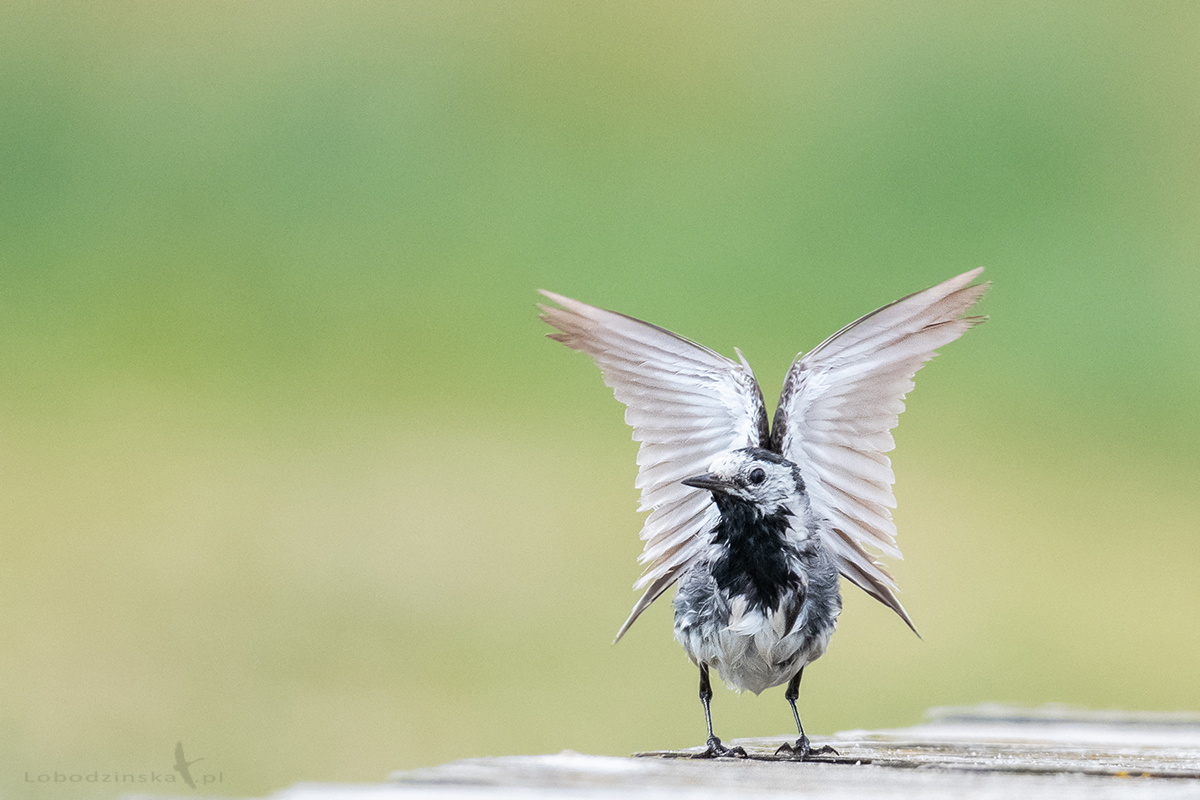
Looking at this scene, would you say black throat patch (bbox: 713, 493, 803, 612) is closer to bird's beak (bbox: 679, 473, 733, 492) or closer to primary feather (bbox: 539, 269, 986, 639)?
bird's beak (bbox: 679, 473, 733, 492)

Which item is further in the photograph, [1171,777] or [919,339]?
[919,339]

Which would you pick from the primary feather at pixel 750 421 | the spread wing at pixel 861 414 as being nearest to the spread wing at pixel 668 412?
the primary feather at pixel 750 421

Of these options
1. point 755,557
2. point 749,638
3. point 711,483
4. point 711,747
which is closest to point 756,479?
point 711,483

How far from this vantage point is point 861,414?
431 cm

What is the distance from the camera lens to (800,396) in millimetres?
4258

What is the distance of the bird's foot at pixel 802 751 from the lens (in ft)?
12.8

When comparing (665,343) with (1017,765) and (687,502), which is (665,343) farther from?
(1017,765)

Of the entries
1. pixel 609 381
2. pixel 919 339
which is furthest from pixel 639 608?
Result: pixel 919 339

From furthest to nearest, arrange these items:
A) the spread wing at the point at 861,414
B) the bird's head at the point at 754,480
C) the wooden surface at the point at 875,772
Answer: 1. the spread wing at the point at 861,414
2. the bird's head at the point at 754,480
3. the wooden surface at the point at 875,772

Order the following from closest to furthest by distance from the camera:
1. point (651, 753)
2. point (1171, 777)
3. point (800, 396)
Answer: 1. point (1171, 777)
2. point (651, 753)
3. point (800, 396)

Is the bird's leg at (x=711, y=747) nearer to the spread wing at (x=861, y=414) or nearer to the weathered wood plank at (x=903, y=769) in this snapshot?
the weathered wood plank at (x=903, y=769)

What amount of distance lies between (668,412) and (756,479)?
48 cm

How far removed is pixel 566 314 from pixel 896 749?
1.57m

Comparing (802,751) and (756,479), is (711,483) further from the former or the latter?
(802,751)
